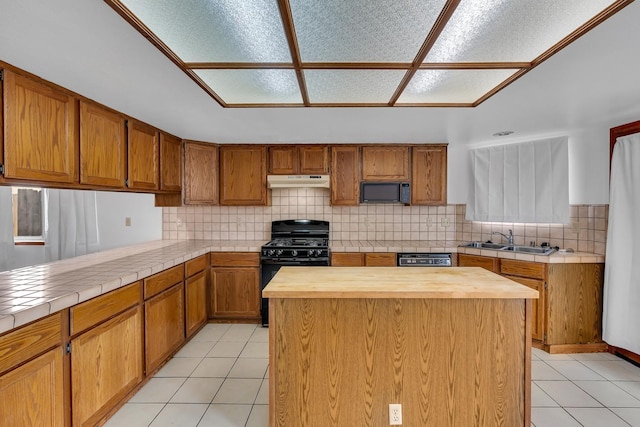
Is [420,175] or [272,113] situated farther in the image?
[420,175]

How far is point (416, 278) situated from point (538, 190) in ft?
7.70

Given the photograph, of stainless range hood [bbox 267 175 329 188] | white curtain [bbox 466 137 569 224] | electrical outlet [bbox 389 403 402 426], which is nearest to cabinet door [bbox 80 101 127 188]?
stainless range hood [bbox 267 175 329 188]

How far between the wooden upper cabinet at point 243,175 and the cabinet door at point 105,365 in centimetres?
184

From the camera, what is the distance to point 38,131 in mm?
1772

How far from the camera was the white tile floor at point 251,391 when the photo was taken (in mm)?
1962

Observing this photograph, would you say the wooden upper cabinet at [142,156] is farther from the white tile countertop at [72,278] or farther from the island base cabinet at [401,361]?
the island base cabinet at [401,361]

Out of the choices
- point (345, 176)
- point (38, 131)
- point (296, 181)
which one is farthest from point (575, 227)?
point (38, 131)

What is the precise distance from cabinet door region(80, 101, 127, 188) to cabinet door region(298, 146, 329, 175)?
6.09 ft

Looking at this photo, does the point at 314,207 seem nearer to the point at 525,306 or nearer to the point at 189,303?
the point at 189,303

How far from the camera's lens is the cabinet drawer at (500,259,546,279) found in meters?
2.85

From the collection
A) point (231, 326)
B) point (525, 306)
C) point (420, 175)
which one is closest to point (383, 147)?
point (420, 175)

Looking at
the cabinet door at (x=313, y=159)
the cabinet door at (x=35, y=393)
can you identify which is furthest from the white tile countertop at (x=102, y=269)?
the cabinet door at (x=313, y=159)

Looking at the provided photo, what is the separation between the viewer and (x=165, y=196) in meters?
3.62

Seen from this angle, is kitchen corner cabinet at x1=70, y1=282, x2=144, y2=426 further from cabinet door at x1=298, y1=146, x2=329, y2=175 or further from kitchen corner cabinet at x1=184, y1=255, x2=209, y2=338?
cabinet door at x1=298, y1=146, x2=329, y2=175
